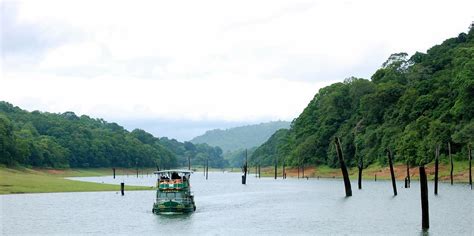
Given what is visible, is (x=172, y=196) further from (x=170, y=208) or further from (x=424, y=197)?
(x=424, y=197)

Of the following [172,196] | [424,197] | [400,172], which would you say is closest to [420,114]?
[400,172]

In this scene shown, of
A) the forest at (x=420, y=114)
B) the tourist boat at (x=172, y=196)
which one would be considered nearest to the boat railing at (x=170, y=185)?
the tourist boat at (x=172, y=196)

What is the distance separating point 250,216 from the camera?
A: 233ft

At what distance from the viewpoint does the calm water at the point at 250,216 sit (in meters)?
57.8

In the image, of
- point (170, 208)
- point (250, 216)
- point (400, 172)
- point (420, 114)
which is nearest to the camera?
point (250, 216)

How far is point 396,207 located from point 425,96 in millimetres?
89443

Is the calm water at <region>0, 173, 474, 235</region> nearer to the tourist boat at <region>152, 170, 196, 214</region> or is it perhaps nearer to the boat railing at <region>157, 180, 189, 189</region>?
the tourist boat at <region>152, 170, 196, 214</region>

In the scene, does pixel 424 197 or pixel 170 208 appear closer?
pixel 424 197

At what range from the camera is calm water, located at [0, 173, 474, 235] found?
2275 inches

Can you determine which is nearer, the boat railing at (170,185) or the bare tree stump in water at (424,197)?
the bare tree stump in water at (424,197)

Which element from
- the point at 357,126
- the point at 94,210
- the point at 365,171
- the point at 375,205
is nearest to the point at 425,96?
the point at 365,171

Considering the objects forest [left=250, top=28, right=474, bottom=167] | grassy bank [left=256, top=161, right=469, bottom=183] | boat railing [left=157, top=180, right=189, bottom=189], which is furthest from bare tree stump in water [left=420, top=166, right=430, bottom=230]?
forest [left=250, top=28, right=474, bottom=167]

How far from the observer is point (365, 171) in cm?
16825

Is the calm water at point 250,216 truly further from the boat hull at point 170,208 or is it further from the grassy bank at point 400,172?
the grassy bank at point 400,172
